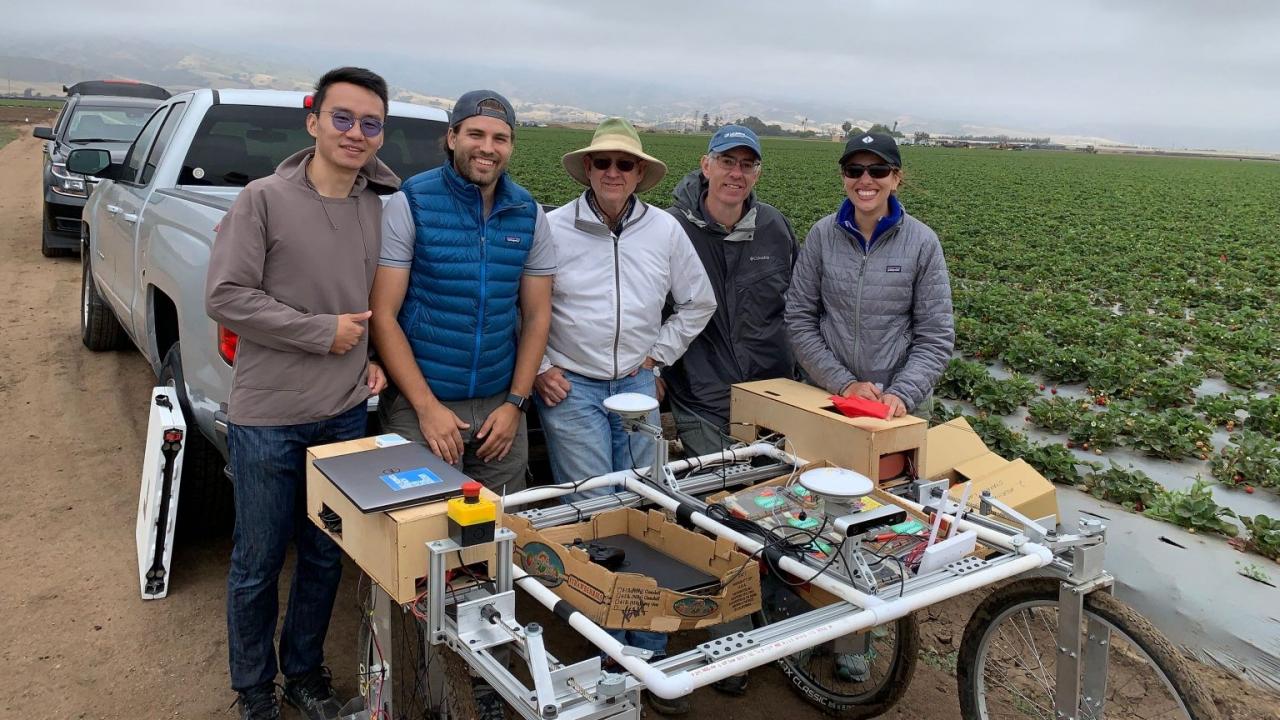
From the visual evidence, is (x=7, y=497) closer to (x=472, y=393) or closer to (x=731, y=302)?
(x=472, y=393)

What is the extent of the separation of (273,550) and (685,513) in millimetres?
1377

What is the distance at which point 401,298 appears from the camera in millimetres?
3191

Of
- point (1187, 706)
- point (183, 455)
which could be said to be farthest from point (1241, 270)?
point (183, 455)

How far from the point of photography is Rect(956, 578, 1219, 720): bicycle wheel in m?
2.41

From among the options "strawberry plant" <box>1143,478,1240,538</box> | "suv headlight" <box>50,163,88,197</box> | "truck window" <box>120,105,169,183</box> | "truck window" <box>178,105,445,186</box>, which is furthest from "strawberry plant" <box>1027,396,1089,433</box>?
"suv headlight" <box>50,163,88,197</box>

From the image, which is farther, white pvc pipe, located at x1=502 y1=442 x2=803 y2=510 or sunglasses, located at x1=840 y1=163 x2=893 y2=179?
sunglasses, located at x1=840 y1=163 x2=893 y2=179

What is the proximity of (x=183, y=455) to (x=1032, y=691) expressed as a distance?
3589 mm

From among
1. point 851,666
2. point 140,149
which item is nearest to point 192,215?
point 140,149

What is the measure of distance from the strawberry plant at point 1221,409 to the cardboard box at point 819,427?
488cm

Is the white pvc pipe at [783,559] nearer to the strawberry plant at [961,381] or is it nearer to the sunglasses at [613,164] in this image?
the sunglasses at [613,164]

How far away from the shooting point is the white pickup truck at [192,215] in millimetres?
3896

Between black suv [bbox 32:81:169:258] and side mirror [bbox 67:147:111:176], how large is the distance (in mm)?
6670

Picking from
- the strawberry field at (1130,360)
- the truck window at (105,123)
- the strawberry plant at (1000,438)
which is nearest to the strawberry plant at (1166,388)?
the strawberry field at (1130,360)

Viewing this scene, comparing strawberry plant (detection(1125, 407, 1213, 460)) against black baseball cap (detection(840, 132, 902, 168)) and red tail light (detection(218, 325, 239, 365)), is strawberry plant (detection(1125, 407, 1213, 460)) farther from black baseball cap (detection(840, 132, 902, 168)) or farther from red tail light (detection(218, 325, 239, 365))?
red tail light (detection(218, 325, 239, 365))
